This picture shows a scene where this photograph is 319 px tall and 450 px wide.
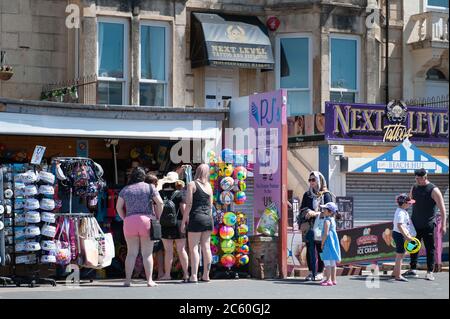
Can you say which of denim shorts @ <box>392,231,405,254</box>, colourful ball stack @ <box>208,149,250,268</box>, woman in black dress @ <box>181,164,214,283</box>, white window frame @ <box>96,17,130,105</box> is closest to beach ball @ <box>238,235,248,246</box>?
colourful ball stack @ <box>208,149,250,268</box>

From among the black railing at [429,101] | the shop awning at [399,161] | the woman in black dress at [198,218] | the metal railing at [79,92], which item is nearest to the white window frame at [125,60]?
the metal railing at [79,92]

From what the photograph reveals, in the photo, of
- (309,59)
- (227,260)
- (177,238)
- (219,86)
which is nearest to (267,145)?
(227,260)

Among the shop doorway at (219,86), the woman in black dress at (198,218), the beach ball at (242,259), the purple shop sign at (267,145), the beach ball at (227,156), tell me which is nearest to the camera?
the woman in black dress at (198,218)

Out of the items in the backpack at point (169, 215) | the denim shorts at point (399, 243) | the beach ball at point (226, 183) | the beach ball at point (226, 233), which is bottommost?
the denim shorts at point (399, 243)

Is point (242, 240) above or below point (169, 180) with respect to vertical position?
below

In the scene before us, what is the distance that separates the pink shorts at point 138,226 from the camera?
14789 millimetres

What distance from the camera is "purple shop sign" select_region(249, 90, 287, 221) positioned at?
16.7 meters

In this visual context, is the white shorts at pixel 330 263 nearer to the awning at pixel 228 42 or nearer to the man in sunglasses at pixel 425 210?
the man in sunglasses at pixel 425 210

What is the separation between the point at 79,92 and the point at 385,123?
6.74 m

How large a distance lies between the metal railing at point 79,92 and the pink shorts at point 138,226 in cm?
739

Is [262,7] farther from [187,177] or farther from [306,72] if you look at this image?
[187,177]

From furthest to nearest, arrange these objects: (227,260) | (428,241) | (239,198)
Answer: (239,198)
(227,260)
(428,241)

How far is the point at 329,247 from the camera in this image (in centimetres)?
1523

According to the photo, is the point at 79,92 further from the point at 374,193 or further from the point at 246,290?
the point at 246,290
